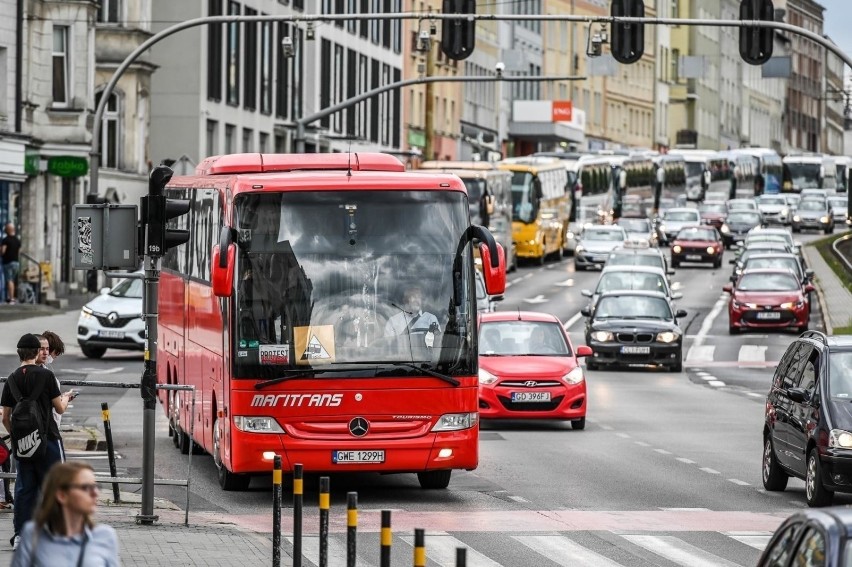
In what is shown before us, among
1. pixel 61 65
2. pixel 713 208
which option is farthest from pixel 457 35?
pixel 713 208

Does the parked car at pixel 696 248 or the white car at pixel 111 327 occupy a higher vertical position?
the parked car at pixel 696 248

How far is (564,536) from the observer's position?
643 inches

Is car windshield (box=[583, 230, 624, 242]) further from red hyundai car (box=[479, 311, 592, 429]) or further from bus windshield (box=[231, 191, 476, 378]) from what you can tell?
bus windshield (box=[231, 191, 476, 378])

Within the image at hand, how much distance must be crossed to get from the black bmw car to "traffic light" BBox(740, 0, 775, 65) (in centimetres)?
765

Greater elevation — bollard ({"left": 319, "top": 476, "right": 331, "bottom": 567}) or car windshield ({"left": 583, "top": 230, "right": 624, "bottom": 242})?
car windshield ({"left": 583, "top": 230, "right": 624, "bottom": 242})

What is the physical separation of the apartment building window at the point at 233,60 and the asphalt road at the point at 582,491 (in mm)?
34744

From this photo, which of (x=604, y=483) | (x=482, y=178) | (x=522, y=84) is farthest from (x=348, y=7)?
(x=604, y=483)

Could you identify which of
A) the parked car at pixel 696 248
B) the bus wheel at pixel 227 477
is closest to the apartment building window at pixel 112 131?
the parked car at pixel 696 248

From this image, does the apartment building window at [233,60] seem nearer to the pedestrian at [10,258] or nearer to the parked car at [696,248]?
the parked car at [696,248]

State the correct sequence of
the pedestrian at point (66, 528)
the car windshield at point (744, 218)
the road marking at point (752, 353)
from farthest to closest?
1. the car windshield at point (744, 218)
2. the road marking at point (752, 353)
3. the pedestrian at point (66, 528)

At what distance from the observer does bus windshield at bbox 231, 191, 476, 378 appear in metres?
18.5

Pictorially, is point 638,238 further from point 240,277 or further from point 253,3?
point 240,277

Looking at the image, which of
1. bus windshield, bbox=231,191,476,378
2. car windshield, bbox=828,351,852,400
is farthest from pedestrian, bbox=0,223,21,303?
car windshield, bbox=828,351,852,400

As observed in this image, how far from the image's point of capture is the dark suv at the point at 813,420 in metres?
17.9
